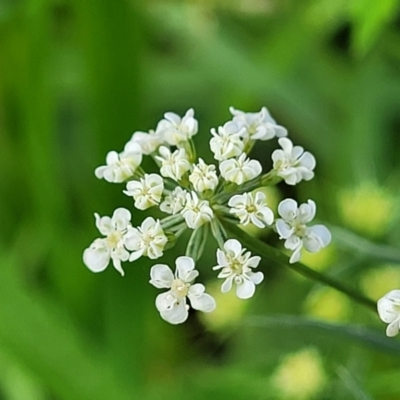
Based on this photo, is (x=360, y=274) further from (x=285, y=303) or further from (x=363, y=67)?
(x=363, y=67)

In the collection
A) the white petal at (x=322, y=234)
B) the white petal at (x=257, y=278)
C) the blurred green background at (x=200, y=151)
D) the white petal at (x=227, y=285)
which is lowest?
the blurred green background at (x=200, y=151)

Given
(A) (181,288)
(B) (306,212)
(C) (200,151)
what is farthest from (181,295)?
(C) (200,151)

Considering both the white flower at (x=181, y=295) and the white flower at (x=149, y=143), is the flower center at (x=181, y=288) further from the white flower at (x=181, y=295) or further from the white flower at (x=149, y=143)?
the white flower at (x=149, y=143)

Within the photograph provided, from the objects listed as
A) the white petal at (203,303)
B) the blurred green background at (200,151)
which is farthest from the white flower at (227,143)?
the blurred green background at (200,151)

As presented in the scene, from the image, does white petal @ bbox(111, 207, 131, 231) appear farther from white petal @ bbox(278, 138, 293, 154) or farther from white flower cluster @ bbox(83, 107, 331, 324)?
white petal @ bbox(278, 138, 293, 154)

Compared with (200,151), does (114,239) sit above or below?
above

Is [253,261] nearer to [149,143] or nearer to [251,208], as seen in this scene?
[251,208]
